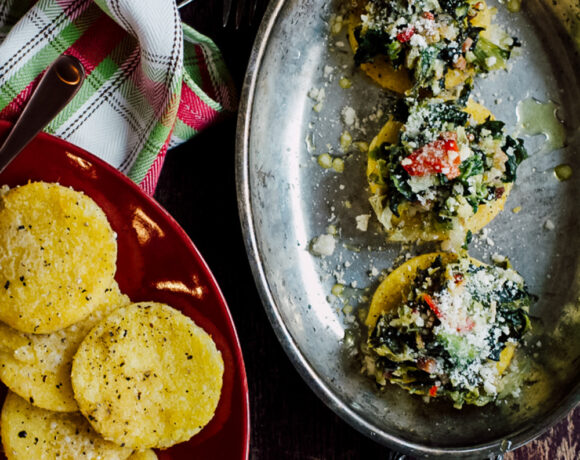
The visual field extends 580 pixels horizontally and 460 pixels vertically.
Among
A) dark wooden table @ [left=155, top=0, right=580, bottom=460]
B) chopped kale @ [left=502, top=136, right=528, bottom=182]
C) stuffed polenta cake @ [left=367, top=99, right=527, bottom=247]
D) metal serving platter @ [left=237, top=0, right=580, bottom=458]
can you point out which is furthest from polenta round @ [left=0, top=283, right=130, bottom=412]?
chopped kale @ [left=502, top=136, right=528, bottom=182]

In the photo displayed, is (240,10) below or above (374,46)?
above

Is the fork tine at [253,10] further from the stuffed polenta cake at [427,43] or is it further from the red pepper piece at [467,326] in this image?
the red pepper piece at [467,326]

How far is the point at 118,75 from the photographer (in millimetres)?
2002

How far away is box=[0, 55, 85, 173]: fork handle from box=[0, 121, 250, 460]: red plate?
0.04 meters

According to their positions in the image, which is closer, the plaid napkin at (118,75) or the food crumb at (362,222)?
the plaid napkin at (118,75)

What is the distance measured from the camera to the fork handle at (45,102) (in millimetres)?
1790

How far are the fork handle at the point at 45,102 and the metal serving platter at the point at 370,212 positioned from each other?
2.06 feet

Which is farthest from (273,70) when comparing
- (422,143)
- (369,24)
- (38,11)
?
(38,11)

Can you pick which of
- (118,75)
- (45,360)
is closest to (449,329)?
(45,360)

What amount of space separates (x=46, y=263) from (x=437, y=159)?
127 centimetres

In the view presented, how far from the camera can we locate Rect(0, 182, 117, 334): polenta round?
173 centimetres

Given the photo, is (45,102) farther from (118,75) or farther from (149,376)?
(149,376)

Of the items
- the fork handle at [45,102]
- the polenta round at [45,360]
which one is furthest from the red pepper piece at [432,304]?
the fork handle at [45,102]

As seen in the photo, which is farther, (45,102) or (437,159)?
(437,159)
